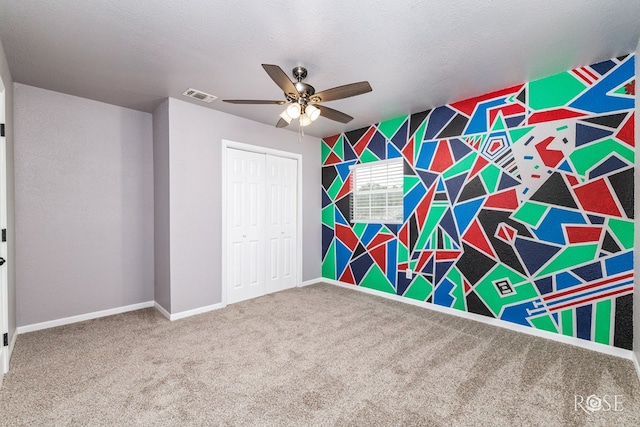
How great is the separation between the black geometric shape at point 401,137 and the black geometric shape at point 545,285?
2.24m

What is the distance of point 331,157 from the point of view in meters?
5.04

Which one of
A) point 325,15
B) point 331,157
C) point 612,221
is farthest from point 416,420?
point 331,157

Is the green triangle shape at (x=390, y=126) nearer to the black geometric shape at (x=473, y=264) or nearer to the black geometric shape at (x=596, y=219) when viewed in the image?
the black geometric shape at (x=473, y=264)

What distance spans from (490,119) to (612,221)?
57.4 inches

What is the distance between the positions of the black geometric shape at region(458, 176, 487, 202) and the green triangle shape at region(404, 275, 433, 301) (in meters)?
1.15

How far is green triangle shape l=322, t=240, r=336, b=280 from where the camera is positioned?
16.5 feet

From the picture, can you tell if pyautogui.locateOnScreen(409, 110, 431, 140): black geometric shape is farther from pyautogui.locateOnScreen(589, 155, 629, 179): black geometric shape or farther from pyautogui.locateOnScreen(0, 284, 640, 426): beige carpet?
pyautogui.locateOnScreen(0, 284, 640, 426): beige carpet

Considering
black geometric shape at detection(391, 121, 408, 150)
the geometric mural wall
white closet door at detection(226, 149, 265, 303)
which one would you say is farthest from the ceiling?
white closet door at detection(226, 149, 265, 303)

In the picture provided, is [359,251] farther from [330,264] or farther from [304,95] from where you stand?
[304,95]

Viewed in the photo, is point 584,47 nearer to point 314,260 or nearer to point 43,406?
point 314,260

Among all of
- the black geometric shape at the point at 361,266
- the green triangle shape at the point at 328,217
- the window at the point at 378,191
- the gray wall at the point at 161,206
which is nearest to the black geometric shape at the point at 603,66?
the window at the point at 378,191

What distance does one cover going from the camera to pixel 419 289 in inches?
153

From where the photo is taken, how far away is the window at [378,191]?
4.20 meters

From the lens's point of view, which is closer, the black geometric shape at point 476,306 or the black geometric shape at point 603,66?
the black geometric shape at point 603,66
